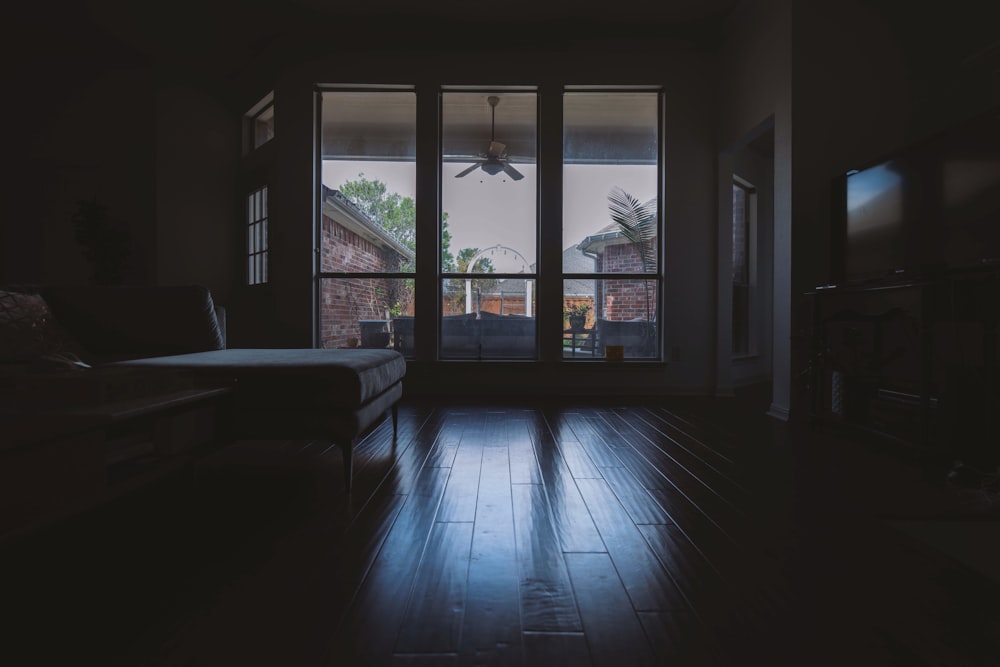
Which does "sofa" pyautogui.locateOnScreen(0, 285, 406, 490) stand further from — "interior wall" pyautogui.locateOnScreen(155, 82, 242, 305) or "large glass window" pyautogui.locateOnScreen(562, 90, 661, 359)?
"large glass window" pyautogui.locateOnScreen(562, 90, 661, 359)

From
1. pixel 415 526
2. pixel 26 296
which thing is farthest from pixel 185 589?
pixel 26 296

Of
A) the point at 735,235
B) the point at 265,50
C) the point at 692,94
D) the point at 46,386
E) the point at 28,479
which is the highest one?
the point at 265,50

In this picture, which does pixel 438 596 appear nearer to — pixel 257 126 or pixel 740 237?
pixel 257 126

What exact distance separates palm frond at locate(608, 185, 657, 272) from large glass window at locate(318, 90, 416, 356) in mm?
1892

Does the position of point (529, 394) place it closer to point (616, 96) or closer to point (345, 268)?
point (345, 268)

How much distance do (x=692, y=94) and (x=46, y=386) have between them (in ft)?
15.9

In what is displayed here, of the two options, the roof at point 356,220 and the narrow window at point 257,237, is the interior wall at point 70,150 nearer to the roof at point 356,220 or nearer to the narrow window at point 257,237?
the narrow window at point 257,237

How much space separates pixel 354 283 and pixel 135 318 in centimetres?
207

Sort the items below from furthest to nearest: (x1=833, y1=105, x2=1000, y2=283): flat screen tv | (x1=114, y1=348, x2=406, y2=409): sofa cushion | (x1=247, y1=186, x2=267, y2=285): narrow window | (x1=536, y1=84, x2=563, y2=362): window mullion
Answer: (x1=247, y1=186, x2=267, y2=285): narrow window → (x1=536, y1=84, x2=563, y2=362): window mullion → (x1=833, y1=105, x2=1000, y2=283): flat screen tv → (x1=114, y1=348, x2=406, y2=409): sofa cushion

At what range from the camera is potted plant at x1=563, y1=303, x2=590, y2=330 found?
4.40 m

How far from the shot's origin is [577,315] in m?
4.41

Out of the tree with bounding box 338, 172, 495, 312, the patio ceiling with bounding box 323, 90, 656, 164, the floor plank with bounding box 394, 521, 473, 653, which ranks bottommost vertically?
the floor plank with bounding box 394, 521, 473, 653

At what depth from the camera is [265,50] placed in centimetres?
441

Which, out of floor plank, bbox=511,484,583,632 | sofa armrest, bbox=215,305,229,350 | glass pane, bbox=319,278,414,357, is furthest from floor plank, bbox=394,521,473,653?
glass pane, bbox=319,278,414,357
